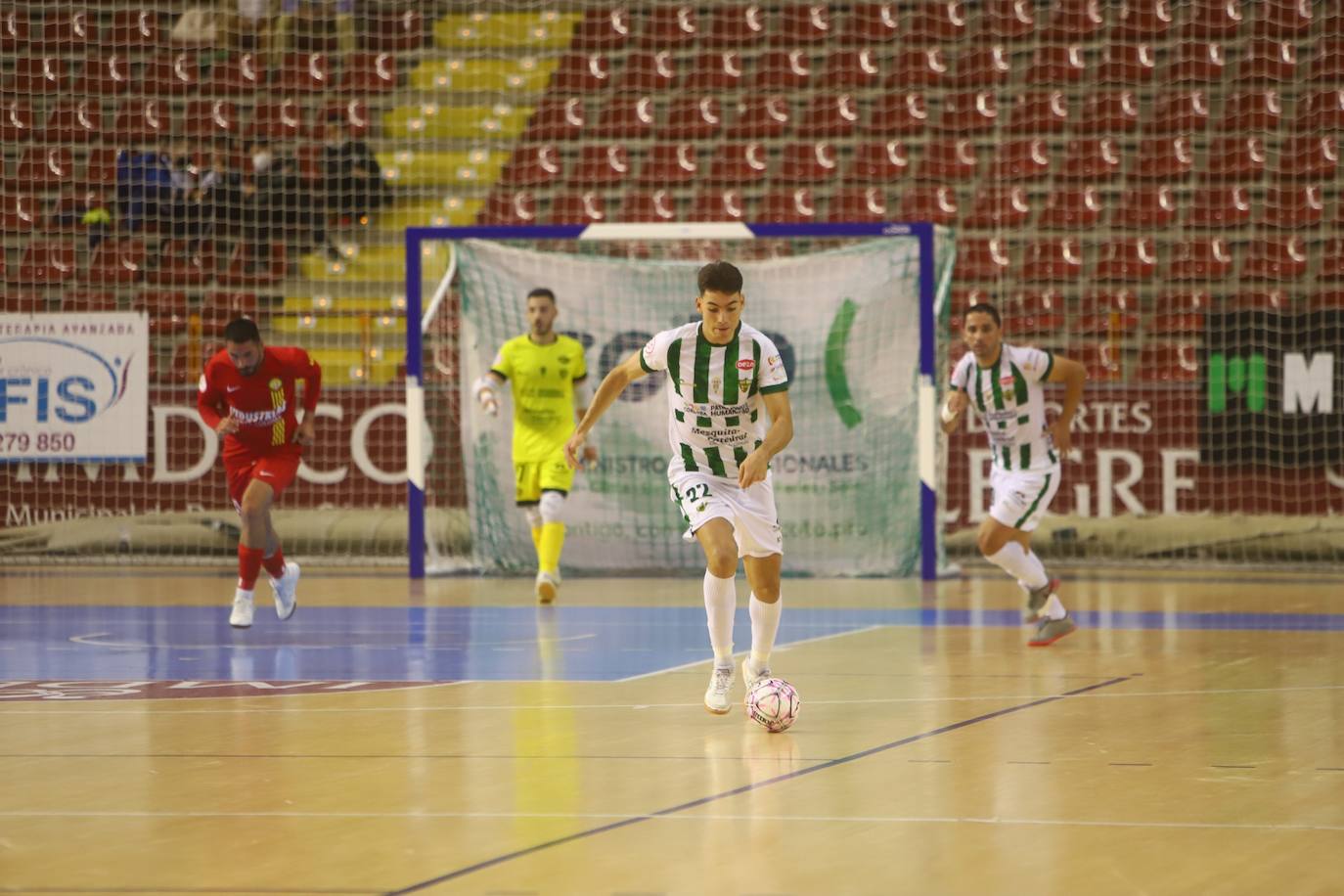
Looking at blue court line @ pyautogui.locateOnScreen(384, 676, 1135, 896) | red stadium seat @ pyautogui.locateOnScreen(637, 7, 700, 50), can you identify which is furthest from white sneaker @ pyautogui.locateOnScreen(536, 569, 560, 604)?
red stadium seat @ pyautogui.locateOnScreen(637, 7, 700, 50)

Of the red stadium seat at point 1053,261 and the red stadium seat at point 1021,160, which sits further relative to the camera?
the red stadium seat at point 1021,160

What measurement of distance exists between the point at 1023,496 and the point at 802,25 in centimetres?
1288

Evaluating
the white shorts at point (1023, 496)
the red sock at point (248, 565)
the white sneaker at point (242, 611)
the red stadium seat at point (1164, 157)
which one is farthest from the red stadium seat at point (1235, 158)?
the white sneaker at point (242, 611)

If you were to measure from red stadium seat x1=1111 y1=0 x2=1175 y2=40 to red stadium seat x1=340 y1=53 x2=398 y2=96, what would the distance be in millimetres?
8651

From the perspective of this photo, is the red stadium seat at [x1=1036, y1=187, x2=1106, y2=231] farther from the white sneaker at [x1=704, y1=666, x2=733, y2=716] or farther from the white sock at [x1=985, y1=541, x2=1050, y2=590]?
the white sneaker at [x1=704, y1=666, x2=733, y2=716]

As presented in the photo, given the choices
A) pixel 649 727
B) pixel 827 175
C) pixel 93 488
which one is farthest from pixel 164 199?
pixel 649 727

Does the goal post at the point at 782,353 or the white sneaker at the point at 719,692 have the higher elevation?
the goal post at the point at 782,353

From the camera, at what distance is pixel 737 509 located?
7.41 meters

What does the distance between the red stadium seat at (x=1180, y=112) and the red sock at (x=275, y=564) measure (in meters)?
12.4

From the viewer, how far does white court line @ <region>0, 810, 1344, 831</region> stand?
5.00 meters

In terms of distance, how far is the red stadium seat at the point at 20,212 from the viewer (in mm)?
20500

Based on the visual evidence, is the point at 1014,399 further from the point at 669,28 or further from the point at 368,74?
the point at 368,74

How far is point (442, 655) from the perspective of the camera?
992 centimetres

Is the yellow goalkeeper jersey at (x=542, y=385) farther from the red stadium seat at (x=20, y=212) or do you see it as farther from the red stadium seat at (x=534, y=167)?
the red stadium seat at (x=20, y=212)
